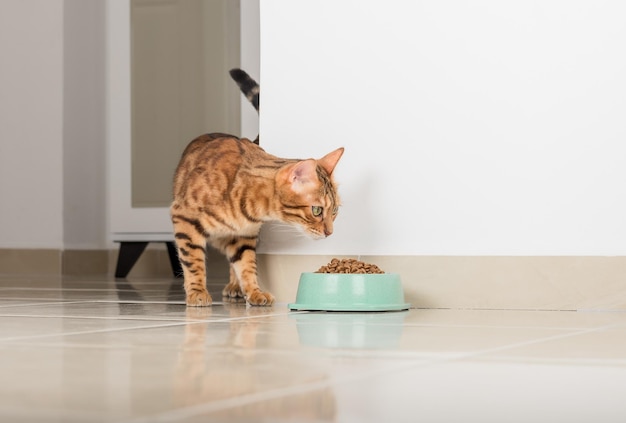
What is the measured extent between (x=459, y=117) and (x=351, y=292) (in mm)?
485

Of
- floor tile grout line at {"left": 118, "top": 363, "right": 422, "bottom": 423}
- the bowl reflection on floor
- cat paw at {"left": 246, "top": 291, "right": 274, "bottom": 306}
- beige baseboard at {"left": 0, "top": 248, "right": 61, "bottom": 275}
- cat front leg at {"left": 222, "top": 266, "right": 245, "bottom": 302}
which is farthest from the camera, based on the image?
beige baseboard at {"left": 0, "top": 248, "right": 61, "bottom": 275}

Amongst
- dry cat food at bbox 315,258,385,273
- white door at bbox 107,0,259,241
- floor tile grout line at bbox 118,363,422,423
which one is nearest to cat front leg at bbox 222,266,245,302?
dry cat food at bbox 315,258,385,273

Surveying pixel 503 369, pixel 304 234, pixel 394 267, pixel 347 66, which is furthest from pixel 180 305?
pixel 503 369

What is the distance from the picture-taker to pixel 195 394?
32.5 inches

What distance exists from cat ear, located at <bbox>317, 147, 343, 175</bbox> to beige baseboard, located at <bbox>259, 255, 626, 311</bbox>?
235 millimetres

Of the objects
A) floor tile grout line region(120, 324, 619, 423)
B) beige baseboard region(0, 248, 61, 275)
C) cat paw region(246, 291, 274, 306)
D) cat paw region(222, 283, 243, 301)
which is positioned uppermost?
floor tile grout line region(120, 324, 619, 423)

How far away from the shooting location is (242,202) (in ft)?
7.26

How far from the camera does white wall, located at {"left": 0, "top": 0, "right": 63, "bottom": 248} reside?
492 cm

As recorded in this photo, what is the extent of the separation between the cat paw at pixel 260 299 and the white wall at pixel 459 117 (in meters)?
0.14

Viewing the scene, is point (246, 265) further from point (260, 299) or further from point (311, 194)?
point (311, 194)

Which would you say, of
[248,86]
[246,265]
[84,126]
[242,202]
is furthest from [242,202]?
[84,126]

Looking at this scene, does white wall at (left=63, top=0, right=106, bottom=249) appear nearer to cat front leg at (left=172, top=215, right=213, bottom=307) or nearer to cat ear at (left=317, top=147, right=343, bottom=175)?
cat front leg at (left=172, top=215, right=213, bottom=307)

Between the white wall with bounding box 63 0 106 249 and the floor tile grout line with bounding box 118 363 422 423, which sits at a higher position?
the white wall with bounding box 63 0 106 249

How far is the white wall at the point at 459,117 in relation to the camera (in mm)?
2029
